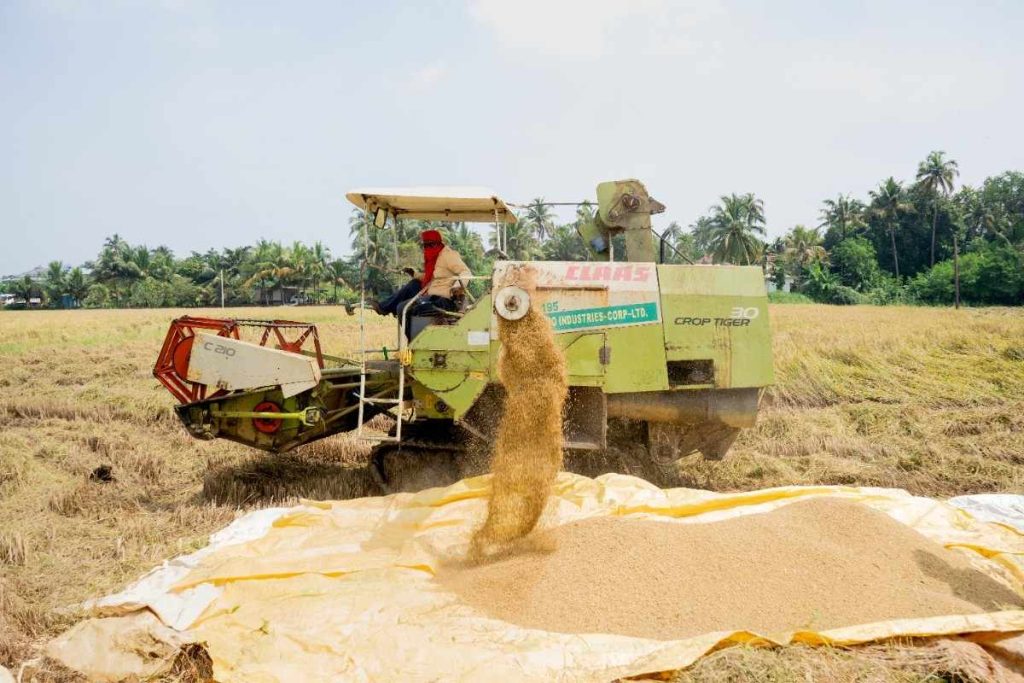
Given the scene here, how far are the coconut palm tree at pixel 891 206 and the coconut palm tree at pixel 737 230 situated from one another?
8.47 metres

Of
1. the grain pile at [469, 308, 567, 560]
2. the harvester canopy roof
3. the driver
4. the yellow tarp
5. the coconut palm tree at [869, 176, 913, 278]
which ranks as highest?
the coconut palm tree at [869, 176, 913, 278]

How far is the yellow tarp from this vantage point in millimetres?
3053

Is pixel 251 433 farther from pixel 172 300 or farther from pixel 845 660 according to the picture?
pixel 172 300

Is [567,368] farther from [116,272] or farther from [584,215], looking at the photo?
[116,272]

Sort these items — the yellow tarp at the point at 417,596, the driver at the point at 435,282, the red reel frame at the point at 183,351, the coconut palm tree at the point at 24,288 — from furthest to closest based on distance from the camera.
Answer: the coconut palm tree at the point at 24,288 < the driver at the point at 435,282 < the red reel frame at the point at 183,351 < the yellow tarp at the point at 417,596

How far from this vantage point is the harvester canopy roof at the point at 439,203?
216 inches

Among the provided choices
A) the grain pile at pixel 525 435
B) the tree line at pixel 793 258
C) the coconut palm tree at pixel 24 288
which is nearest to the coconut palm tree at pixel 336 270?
the tree line at pixel 793 258

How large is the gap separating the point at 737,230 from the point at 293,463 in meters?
47.4

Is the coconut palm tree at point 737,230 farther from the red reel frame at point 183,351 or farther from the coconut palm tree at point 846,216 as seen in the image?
the red reel frame at point 183,351

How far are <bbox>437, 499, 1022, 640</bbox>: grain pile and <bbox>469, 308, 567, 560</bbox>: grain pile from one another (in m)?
0.22

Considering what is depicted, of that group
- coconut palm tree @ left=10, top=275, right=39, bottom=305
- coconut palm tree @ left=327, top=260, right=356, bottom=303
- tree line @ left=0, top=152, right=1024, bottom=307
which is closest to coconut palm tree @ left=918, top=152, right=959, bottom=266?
tree line @ left=0, top=152, right=1024, bottom=307

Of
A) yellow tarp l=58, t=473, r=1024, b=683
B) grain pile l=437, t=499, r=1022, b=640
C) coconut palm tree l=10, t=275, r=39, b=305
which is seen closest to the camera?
yellow tarp l=58, t=473, r=1024, b=683

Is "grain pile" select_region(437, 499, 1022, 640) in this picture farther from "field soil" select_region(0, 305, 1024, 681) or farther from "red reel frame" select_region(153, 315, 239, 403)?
"red reel frame" select_region(153, 315, 239, 403)

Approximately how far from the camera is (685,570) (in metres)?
3.81
